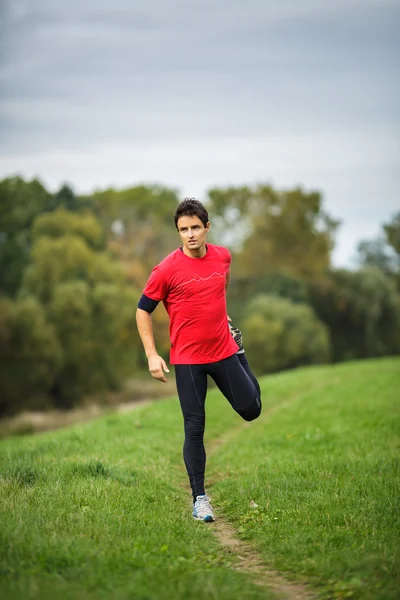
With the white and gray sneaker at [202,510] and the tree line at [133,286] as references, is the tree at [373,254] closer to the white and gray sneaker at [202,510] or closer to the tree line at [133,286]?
the tree line at [133,286]

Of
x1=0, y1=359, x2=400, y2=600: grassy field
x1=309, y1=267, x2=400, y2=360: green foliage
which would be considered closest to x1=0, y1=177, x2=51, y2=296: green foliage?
x1=309, y1=267, x2=400, y2=360: green foliage

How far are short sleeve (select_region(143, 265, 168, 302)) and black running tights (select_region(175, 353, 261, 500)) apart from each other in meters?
0.77

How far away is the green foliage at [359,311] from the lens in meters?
60.2

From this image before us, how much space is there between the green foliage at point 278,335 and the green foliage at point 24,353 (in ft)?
55.4

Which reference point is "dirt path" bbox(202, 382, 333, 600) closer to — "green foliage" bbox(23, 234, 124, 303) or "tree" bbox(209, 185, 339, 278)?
"green foliage" bbox(23, 234, 124, 303)

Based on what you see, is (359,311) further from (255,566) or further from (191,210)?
(255,566)

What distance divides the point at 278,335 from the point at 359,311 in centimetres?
1472

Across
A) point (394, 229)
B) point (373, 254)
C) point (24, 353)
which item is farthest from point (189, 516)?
point (373, 254)

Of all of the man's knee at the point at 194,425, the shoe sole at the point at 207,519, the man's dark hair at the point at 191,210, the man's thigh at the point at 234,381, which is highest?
the man's dark hair at the point at 191,210

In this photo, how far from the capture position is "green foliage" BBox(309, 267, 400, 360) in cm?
6016

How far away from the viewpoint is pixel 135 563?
462cm

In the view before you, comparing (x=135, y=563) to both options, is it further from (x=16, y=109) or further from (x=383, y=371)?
(x=16, y=109)

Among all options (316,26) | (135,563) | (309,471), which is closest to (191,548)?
(135,563)

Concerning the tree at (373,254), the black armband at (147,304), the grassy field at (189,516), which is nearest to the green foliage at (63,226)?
the grassy field at (189,516)
